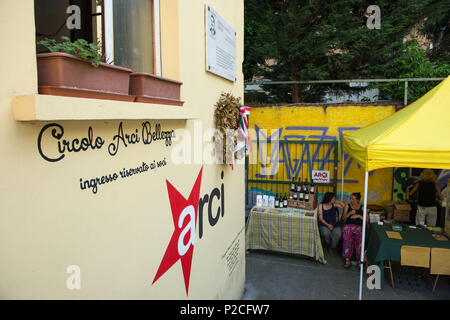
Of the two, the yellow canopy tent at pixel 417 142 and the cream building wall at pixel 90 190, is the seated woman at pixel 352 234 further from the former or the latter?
the cream building wall at pixel 90 190

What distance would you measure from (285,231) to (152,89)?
5211 millimetres

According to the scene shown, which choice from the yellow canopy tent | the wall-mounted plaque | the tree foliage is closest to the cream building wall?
the wall-mounted plaque

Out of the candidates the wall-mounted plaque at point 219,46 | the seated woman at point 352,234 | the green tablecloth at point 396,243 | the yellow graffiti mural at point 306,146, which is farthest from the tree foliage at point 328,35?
the wall-mounted plaque at point 219,46

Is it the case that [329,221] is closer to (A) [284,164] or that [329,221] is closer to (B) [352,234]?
(B) [352,234]

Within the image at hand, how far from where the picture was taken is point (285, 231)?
21.8 feet

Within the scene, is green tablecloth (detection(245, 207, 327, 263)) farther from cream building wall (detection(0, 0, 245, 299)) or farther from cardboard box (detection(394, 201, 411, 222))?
cream building wall (detection(0, 0, 245, 299))

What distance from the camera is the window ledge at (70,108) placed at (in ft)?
4.04

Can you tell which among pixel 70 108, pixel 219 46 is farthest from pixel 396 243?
pixel 70 108

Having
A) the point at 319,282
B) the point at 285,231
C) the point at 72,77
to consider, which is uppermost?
the point at 72,77

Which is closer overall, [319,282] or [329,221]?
[319,282]

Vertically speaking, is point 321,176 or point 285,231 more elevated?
point 321,176

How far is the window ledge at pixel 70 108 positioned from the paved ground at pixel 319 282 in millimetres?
4347

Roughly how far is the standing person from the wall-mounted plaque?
5009 mm

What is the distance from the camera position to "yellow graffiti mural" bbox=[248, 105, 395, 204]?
816 centimetres
